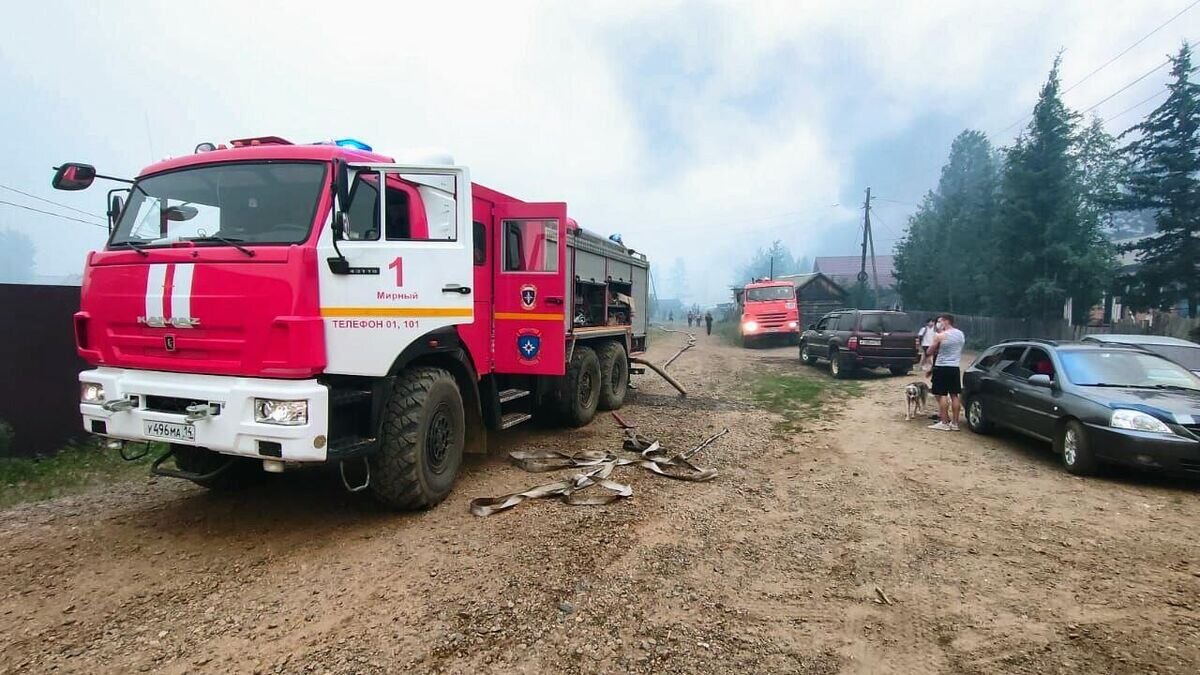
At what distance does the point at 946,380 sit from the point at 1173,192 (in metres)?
20.3

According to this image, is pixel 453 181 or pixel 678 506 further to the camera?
pixel 678 506

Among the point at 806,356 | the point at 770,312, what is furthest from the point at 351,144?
the point at 770,312

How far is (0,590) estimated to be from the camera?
3598mm

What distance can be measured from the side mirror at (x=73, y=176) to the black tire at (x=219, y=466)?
6.75 feet

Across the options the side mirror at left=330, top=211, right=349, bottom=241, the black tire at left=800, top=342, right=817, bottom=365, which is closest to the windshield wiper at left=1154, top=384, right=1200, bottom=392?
the side mirror at left=330, top=211, right=349, bottom=241

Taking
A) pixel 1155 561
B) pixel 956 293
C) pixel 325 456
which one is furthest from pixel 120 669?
pixel 956 293

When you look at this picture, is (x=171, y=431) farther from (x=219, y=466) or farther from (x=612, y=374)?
(x=612, y=374)

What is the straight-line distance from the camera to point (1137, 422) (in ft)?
19.1

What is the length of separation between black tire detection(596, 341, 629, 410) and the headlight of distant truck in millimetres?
5912

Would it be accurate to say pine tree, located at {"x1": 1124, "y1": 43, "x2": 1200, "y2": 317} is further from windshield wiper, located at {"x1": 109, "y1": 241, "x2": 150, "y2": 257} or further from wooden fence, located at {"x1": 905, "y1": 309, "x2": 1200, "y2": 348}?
windshield wiper, located at {"x1": 109, "y1": 241, "x2": 150, "y2": 257}

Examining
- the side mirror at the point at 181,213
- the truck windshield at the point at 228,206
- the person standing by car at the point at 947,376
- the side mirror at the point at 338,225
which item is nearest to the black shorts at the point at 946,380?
the person standing by car at the point at 947,376

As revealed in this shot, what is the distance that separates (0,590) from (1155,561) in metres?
7.43

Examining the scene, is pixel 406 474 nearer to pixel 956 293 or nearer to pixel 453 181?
pixel 453 181

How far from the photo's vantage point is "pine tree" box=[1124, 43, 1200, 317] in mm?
20734
